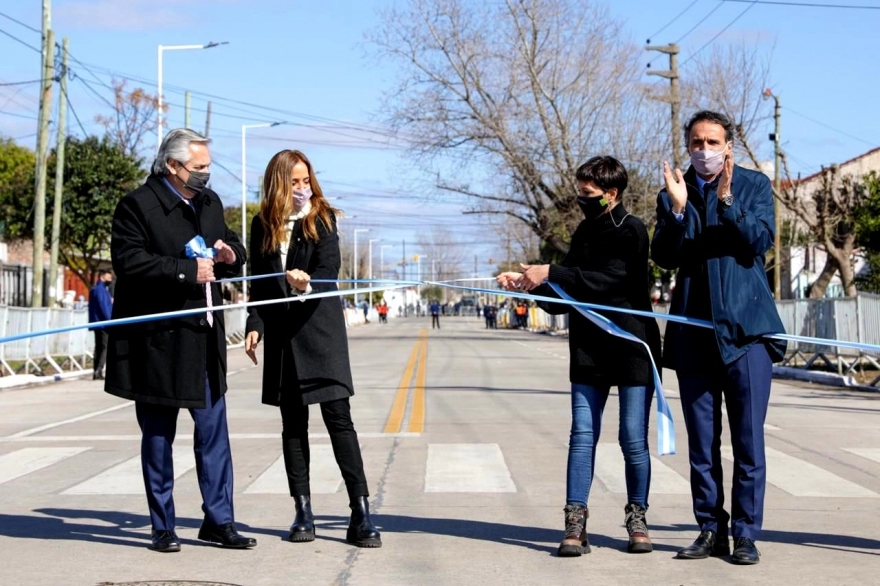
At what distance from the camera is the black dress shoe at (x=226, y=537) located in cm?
646

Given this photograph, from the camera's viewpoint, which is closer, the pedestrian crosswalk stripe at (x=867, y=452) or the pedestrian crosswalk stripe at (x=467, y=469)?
the pedestrian crosswalk stripe at (x=467, y=469)

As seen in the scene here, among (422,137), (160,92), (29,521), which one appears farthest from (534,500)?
(422,137)

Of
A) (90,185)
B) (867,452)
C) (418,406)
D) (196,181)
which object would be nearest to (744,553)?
(196,181)

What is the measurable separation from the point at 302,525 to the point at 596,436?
1.59 meters

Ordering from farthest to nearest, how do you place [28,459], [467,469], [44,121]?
[44,121], [28,459], [467,469]

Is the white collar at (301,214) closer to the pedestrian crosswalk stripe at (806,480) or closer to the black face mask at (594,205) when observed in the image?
the black face mask at (594,205)

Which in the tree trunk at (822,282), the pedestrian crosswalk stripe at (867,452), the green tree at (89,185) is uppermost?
the green tree at (89,185)

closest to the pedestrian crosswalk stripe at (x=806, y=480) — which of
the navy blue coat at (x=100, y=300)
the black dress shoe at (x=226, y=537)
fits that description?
the black dress shoe at (x=226, y=537)

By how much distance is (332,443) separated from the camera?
6.61 meters

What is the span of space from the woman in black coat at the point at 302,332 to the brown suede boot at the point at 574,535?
97 centimetres

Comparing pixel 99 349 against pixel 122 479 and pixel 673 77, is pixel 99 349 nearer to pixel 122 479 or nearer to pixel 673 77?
pixel 122 479

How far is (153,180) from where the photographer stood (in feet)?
21.5

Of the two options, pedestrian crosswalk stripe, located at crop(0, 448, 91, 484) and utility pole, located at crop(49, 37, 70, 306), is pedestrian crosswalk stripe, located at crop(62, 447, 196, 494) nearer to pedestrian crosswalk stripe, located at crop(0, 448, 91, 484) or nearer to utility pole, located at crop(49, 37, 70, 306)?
pedestrian crosswalk stripe, located at crop(0, 448, 91, 484)

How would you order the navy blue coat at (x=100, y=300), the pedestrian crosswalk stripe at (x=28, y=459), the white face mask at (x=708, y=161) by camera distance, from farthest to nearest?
the navy blue coat at (x=100, y=300), the pedestrian crosswalk stripe at (x=28, y=459), the white face mask at (x=708, y=161)
